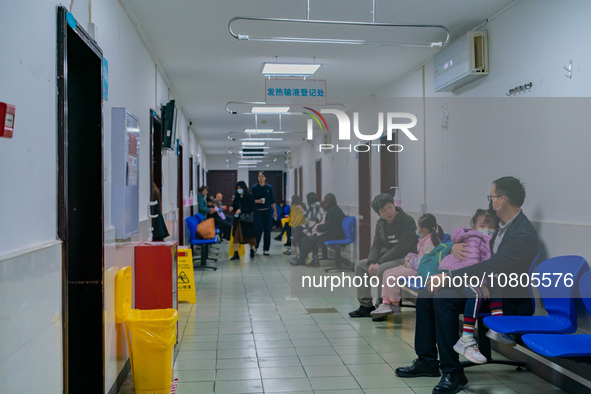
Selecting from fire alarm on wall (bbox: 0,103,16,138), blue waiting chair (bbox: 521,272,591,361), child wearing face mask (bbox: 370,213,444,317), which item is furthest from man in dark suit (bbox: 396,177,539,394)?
fire alarm on wall (bbox: 0,103,16,138)

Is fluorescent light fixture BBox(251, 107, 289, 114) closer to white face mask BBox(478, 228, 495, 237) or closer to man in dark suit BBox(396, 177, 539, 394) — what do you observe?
white face mask BBox(478, 228, 495, 237)

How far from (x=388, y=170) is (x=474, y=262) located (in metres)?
3.80

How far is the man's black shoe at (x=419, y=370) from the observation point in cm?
406

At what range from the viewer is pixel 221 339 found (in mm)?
5105

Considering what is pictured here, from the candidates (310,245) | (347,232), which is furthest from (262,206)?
(347,232)

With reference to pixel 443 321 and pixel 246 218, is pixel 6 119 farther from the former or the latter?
pixel 246 218

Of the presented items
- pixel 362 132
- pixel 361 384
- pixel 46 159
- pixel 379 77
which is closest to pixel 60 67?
pixel 46 159

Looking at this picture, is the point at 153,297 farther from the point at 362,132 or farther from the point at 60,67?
the point at 362,132

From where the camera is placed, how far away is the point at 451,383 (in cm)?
372

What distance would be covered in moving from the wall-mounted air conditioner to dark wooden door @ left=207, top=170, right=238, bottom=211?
19401 millimetres

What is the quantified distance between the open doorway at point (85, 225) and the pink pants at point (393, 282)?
3073 mm

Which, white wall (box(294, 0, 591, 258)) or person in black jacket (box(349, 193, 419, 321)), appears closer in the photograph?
white wall (box(294, 0, 591, 258))

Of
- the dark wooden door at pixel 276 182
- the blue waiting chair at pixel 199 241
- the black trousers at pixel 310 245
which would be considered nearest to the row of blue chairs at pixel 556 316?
the black trousers at pixel 310 245

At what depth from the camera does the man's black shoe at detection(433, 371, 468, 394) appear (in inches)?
146
